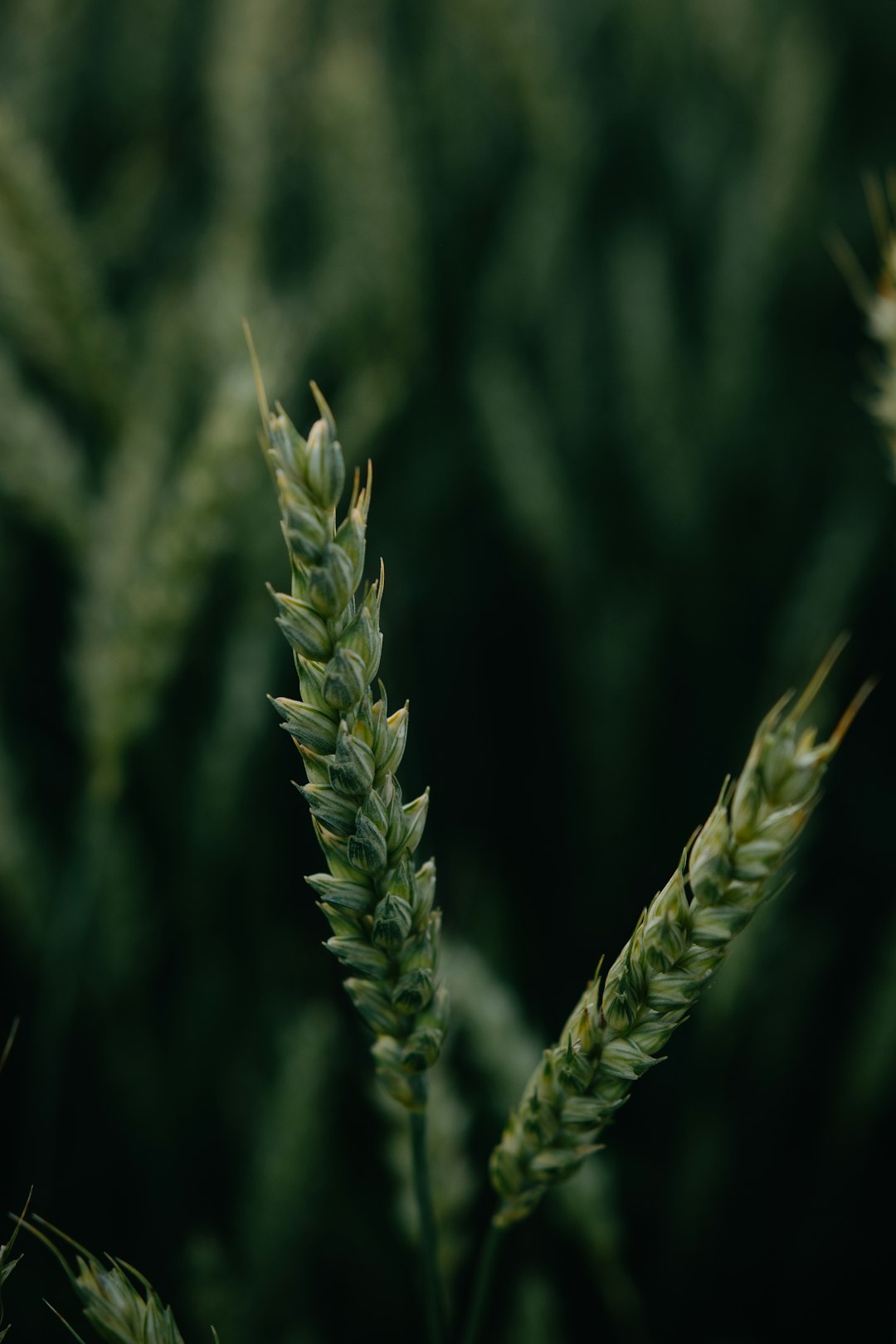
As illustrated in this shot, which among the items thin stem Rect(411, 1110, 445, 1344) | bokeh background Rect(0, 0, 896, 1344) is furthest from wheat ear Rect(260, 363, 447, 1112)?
Answer: bokeh background Rect(0, 0, 896, 1344)

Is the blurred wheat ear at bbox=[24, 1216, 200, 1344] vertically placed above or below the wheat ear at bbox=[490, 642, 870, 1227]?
below

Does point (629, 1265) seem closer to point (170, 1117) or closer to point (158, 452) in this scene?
point (170, 1117)

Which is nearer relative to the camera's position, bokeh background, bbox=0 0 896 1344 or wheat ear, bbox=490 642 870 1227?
wheat ear, bbox=490 642 870 1227

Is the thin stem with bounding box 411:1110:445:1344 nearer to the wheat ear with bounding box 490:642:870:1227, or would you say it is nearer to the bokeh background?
the wheat ear with bounding box 490:642:870:1227

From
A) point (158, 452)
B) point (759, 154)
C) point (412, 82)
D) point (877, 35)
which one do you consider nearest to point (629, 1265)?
point (158, 452)

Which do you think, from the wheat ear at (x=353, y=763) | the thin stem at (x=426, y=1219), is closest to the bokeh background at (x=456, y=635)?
the thin stem at (x=426, y=1219)

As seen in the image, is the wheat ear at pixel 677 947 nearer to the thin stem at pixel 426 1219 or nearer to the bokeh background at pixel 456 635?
the thin stem at pixel 426 1219
